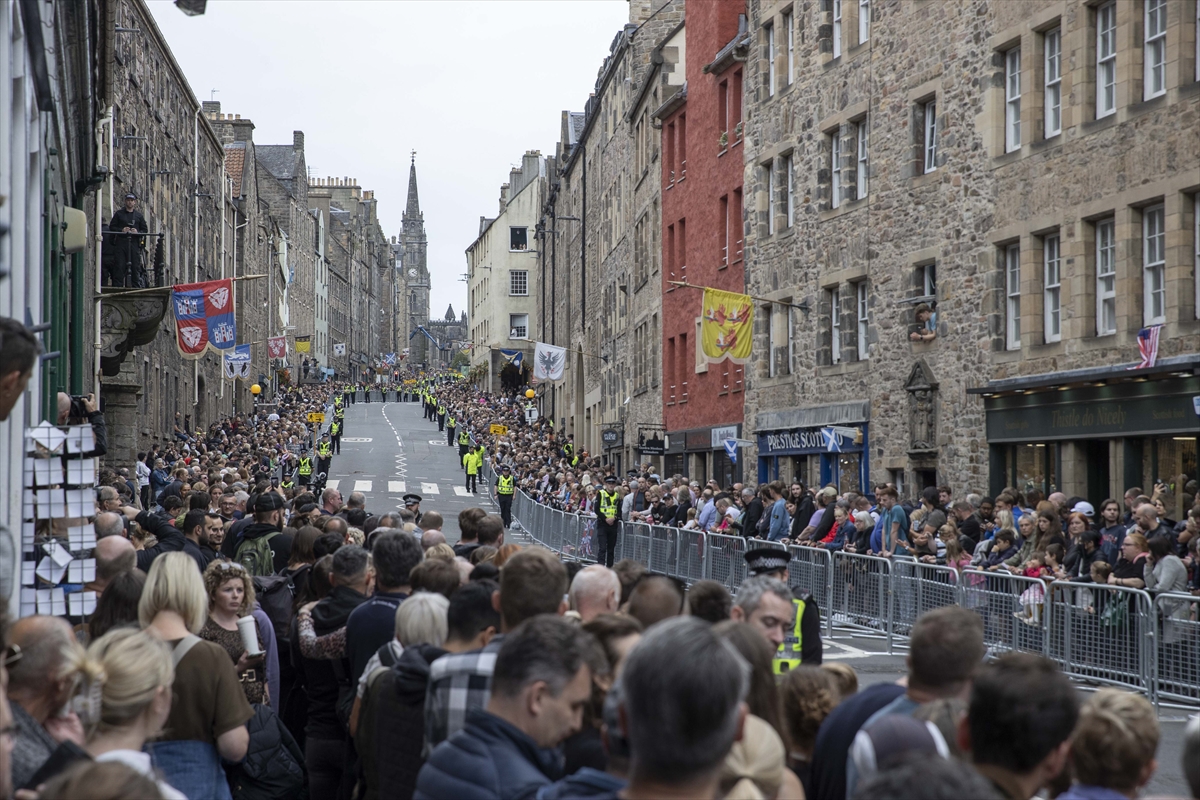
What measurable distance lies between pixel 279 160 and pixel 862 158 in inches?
3655

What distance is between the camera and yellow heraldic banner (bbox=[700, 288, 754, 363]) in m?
30.2

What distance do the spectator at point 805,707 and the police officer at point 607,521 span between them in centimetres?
2291

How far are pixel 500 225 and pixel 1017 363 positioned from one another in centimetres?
8572

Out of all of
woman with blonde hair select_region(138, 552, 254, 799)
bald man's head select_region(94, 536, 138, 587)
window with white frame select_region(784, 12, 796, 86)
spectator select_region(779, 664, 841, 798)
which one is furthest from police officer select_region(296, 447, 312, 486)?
spectator select_region(779, 664, 841, 798)

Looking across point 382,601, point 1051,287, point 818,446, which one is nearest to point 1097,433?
point 1051,287

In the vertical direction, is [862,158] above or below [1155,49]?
above

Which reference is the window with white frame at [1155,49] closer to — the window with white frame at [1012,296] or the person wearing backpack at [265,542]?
the window with white frame at [1012,296]

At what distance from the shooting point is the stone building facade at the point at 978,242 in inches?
765

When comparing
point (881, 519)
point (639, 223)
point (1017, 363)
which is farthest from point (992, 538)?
point (639, 223)

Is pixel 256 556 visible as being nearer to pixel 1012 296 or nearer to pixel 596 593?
pixel 596 593

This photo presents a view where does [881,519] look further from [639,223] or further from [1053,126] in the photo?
[639,223]

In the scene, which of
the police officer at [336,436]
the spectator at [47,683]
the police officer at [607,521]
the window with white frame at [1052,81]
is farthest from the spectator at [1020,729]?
the police officer at [336,436]

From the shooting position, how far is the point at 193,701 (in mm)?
5988

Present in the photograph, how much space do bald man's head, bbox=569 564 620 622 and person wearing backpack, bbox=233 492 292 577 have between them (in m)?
5.44
